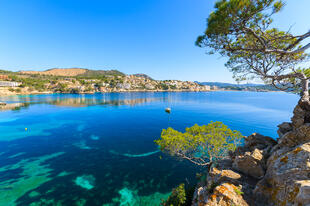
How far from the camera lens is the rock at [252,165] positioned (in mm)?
8274

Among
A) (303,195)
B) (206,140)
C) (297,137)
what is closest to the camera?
(303,195)

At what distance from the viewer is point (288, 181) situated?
5.38m

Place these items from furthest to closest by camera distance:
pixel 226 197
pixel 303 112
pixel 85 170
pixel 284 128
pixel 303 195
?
pixel 85 170, pixel 284 128, pixel 303 112, pixel 226 197, pixel 303 195

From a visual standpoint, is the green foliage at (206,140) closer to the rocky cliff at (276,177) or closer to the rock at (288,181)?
the rocky cliff at (276,177)

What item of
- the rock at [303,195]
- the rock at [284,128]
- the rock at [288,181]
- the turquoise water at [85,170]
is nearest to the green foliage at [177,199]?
the turquoise water at [85,170]

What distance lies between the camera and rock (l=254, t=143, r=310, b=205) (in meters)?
4.69

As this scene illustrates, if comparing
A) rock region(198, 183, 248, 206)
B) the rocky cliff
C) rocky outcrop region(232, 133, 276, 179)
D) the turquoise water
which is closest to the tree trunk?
the rocky cliff

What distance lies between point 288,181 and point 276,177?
719mm

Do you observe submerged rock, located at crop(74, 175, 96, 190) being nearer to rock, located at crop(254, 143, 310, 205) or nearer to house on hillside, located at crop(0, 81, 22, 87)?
rock, located at crop(254, 143, 310, 205)

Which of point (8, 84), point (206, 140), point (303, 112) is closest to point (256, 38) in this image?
point (303, 112)

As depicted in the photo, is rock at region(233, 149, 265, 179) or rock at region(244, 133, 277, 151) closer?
rock at region(233, 149, 265, 179)

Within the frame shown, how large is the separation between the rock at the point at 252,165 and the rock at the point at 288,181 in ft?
6.31

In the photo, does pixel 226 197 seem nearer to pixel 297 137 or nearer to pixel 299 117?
pixel 297 137

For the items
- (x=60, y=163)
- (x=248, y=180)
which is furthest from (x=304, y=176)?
(x=60, y=163)
